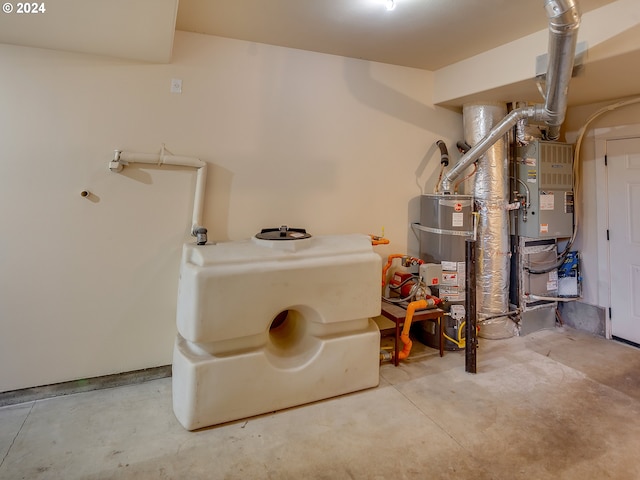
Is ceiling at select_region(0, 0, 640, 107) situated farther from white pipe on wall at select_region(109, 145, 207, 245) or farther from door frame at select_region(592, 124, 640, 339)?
white pipe on wall at select_region(109, 145, 207, 245)

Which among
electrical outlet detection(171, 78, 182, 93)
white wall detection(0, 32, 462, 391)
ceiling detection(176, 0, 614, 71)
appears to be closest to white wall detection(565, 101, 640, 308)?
ceiling detection(176, 0, 614, 71)

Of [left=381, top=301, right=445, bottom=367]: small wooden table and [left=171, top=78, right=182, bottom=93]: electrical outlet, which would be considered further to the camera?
[left=381, top=301, right=445, bottom=367]: small wooden table

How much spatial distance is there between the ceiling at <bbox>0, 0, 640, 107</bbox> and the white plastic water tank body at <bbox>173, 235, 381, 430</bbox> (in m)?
1.40

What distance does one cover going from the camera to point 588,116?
3457 mm

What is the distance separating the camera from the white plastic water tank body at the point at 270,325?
1.92 meters

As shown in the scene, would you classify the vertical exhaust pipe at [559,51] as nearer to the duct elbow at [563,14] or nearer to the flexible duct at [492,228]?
the duct elbow at [563,14]

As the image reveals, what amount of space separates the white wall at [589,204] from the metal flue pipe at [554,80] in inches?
20.7

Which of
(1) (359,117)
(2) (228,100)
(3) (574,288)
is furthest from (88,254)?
(3) (574,288)

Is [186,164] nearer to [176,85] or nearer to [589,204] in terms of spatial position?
[176,85]

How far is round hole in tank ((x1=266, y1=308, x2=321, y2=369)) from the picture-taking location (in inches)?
86.8

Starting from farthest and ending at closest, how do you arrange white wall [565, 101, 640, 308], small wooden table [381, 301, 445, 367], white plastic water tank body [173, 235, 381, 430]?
white wall [565, 101, 640, 308] < small wooden table [381, 301, 445, 367] < white plastic water tank body [173, 235, 381, 430]

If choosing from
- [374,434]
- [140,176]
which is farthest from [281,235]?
[374,434]

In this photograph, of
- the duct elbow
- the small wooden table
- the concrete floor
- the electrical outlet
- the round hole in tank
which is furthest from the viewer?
the small wooden table

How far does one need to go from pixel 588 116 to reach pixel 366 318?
3318 mm
